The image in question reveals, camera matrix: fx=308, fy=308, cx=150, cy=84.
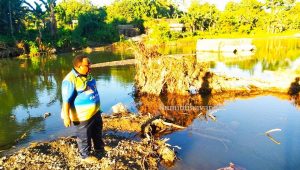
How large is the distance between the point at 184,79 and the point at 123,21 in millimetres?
59015

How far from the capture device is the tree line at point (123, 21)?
51688 mm

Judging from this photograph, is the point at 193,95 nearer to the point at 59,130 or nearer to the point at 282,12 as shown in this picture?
the point at 59,130

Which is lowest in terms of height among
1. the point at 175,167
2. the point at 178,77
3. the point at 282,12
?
the point at 175,167

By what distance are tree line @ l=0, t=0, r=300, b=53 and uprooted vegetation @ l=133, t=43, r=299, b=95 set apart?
3400 cm

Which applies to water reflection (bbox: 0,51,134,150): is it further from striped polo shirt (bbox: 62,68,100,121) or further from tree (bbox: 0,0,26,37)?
tree (bbox: 0,0,26,37)

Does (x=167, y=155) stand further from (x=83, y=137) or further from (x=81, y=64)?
(x=81, y=64)

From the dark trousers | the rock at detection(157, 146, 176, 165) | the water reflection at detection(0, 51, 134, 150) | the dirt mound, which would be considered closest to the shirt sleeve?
the dark trousers

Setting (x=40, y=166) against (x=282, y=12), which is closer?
(x=40, y=166)

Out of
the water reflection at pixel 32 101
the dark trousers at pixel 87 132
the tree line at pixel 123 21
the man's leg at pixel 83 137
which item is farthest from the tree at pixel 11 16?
the man's leg at pixel 83 137

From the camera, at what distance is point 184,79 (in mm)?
15297

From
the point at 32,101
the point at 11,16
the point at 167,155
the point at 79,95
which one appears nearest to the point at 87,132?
the point at 79,95

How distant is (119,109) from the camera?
1227 centimetres

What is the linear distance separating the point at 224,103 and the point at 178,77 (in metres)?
2.60

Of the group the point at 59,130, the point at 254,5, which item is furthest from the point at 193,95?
the point at 254,5
